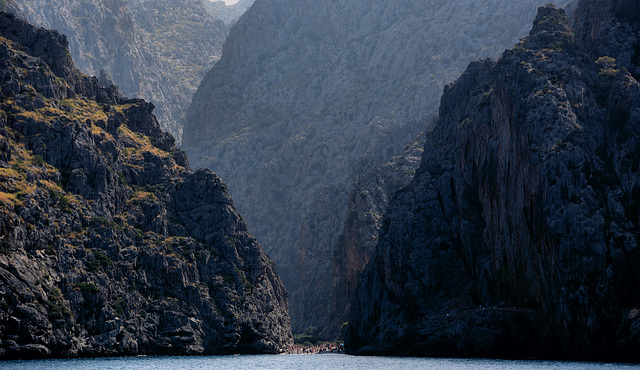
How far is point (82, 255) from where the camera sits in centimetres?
16625

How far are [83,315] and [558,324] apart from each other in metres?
88.8

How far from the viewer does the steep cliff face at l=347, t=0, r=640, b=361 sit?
452 ft

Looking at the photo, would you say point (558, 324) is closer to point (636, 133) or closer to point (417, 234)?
point (636, 133)

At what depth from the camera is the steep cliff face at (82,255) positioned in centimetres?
14712

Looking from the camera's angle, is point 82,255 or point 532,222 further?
point 82,255

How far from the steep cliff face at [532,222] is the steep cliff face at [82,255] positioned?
39459mm

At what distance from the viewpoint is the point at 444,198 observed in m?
188

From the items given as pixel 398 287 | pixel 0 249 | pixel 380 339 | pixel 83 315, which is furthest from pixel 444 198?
pixel 0 249

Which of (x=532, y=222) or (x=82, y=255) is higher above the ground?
(x=532, y=222)

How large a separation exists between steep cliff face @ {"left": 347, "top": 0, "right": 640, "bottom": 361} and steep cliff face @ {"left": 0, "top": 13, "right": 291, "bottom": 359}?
39459 mm

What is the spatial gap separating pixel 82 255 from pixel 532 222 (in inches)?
3510

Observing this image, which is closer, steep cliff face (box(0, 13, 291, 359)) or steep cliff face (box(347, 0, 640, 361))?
steep cliff face (box(347, 0, 640, 361))

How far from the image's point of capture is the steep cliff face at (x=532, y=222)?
138 meters

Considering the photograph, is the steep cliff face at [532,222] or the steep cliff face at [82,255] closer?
the steep cliff face at [532,222]
